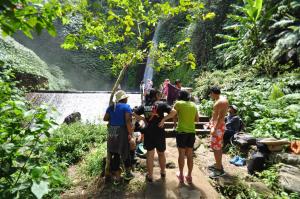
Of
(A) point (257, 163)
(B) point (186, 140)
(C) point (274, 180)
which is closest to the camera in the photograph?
(B) point (186, 140)

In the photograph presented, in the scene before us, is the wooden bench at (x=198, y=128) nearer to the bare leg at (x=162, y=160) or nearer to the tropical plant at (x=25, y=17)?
the bare leg at (x=162, y=160)

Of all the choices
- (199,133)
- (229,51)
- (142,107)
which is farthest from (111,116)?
(229,51)

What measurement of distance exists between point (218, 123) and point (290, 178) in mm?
1956

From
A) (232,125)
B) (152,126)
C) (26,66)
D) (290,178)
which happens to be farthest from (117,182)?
(26,66)

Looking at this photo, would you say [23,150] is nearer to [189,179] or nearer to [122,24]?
[189,179]

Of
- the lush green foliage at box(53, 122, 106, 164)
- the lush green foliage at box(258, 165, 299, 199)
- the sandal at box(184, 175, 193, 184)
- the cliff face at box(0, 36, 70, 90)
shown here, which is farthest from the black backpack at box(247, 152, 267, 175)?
the cliff face at box(0, 36, 70, 90)

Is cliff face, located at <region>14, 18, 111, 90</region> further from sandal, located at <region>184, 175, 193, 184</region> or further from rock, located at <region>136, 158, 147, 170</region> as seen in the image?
Answer: sandal, located at <region>184, 175, 193, 184</region>

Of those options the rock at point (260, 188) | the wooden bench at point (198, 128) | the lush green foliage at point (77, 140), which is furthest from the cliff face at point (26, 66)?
the rock at point (260, 188)

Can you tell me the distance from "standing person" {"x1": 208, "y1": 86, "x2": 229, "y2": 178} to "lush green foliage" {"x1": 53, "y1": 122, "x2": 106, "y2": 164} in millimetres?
4455

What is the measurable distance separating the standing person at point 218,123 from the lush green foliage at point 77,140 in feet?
14.6

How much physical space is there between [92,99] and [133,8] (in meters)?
11.7

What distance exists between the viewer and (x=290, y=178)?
248 inches

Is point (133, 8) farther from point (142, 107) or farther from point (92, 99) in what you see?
point (92, 99)

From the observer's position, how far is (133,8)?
6.40 meters
